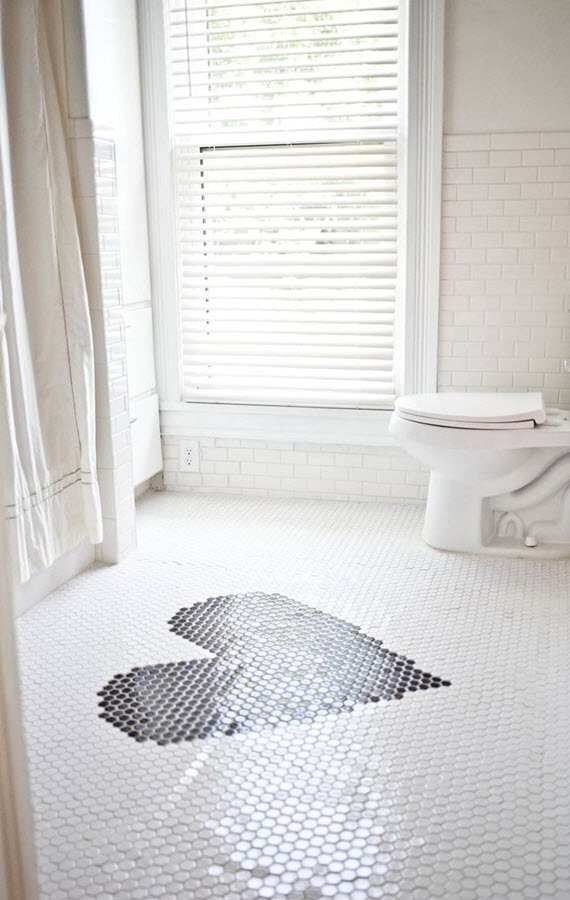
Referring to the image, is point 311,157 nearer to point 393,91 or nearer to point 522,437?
point 393,91

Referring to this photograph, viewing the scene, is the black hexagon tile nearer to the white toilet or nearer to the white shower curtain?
the white shower curtain

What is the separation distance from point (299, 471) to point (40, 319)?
1.46m

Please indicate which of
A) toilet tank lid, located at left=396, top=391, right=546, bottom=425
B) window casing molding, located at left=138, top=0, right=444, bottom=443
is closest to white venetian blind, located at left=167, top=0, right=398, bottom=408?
window casing molding, located at left=138, top=0, right=444, bottom=443

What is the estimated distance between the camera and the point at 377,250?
3.53 meters

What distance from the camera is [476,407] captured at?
305cm

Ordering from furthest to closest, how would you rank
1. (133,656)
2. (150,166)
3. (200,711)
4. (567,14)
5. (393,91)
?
(150,166)
(393,91)
(567,14)
(133,656)
(200,711)

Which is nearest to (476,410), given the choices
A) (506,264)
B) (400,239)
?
(506,264)

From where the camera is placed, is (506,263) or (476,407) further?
(506,263)

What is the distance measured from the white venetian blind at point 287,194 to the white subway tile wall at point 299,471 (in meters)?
0.21

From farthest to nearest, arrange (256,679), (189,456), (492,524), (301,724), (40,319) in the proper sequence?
(189,456), (492,524), (40,319), (256,679), (301,724)

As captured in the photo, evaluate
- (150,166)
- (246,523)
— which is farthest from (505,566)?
(150,166)

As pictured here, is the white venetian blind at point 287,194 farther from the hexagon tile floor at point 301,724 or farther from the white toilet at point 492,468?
the hexagon tile floor at point 301,724

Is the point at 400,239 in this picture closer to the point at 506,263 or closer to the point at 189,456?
the point at 506,263

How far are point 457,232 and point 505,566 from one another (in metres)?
1.26
